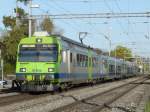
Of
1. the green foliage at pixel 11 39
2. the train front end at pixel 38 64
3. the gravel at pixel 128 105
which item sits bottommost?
the gravel at pixel 128 105

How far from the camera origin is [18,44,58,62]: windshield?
92.2 feet

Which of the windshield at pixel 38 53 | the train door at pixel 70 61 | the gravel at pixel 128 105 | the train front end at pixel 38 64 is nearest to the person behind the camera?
the gravel at pixel 128 105

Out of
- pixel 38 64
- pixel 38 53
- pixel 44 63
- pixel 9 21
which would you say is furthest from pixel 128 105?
pixel 9 21

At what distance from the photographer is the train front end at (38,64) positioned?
27.5 meters

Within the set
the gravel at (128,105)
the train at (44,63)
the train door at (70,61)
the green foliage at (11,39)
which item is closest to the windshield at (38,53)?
the train at (44,63)

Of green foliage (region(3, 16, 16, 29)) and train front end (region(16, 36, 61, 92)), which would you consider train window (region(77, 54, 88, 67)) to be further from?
green foliage (region(3, 16, 16, 29))

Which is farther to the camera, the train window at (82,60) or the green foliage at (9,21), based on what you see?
the green foliage at (9,21)

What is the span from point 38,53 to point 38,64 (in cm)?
80

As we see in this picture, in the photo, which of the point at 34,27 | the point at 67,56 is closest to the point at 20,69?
the point at 67,56

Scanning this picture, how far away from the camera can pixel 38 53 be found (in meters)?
28.5

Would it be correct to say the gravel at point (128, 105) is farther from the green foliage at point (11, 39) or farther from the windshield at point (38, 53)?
the green foliage at point (11, 39)

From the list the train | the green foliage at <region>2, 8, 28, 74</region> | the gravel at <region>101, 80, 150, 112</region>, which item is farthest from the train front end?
the green foliage at <region>2, 8, 28, 74</region>

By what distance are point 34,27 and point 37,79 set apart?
46497 millimetres

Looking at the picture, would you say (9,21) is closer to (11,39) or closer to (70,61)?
(11,39)
